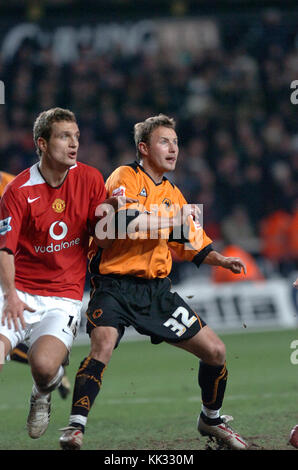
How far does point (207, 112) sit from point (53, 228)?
36.9ft

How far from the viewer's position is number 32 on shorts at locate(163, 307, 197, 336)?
5.04 metres

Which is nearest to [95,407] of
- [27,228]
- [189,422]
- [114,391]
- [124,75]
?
[114,391]

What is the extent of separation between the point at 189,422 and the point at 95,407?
1319 millimetres

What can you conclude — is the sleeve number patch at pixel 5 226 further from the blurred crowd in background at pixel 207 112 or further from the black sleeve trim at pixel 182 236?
the blurred crowd in background at pixel 207 112

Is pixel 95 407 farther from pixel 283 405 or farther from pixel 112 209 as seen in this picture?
pixel 112 209

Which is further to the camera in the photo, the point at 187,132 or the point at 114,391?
the point at 187,132

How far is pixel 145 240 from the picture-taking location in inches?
204

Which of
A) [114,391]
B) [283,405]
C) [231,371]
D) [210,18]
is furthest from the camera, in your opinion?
[210,18]

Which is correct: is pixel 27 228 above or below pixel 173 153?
below

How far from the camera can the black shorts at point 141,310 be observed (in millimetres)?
4969

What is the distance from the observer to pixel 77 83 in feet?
53.1

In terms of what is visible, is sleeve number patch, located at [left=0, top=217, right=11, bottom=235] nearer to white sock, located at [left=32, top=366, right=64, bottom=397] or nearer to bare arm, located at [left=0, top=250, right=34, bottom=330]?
bare arm, located at [left=0, top=250, right=34, bottom=330]

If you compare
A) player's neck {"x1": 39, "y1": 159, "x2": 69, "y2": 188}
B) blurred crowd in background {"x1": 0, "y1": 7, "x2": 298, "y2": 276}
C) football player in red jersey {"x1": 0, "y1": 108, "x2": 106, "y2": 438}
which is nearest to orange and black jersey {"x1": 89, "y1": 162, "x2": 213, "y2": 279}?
football player in red jersey {"x1": 0, "y1": 108, "x2": 106, "y2": 438}

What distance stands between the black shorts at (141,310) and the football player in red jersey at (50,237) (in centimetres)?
19
